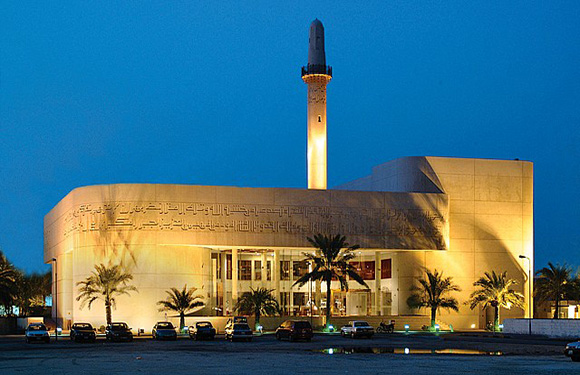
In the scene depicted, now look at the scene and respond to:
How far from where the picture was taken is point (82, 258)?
71375 millimetres

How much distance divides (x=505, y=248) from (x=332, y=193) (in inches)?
790

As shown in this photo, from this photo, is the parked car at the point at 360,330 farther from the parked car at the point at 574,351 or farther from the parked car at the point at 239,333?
the parked car at the point at 574,351

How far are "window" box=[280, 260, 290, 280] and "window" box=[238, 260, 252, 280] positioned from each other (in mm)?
3350

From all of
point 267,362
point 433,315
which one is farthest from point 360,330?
point 267,362

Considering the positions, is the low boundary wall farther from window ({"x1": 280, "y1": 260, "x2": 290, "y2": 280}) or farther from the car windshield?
the car windshield

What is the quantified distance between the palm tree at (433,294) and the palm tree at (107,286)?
27.8 m

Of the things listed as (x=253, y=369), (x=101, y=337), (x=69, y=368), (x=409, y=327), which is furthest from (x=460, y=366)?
(x=409, y=327)

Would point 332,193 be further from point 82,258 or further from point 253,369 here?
point 253,369

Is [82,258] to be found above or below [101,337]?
above

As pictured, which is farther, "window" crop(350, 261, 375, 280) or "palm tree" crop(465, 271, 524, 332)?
"window" crop(350, 261, 375, 280)

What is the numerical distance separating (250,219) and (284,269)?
1154cm

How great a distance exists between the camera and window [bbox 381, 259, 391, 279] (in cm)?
8025

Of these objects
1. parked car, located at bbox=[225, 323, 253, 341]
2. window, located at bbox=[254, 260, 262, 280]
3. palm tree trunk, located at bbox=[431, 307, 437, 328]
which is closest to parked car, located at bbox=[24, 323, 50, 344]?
parked car, located at bbox=[225, 323, 253, 341]

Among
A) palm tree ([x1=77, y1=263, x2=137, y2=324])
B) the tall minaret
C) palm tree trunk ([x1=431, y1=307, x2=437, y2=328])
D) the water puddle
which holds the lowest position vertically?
palm tree trunk ([x1=431, y1=307, x2=437, y2=328])
